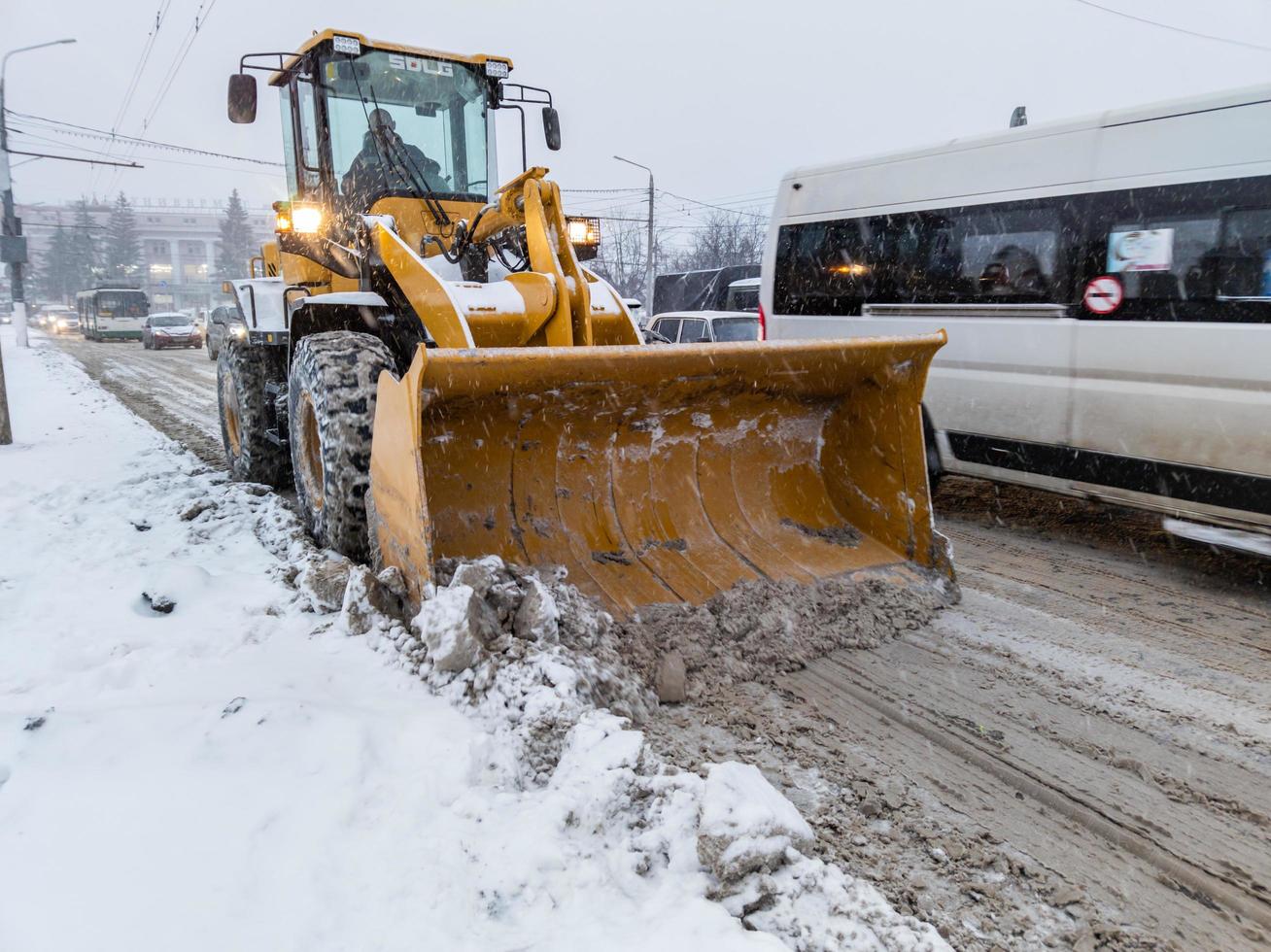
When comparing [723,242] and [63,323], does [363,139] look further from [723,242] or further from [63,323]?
[63,323]

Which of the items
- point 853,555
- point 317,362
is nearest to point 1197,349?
point 853,555

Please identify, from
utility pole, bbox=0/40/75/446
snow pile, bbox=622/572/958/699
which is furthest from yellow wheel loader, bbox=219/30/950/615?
utility pole, bbox=0/40/75/446

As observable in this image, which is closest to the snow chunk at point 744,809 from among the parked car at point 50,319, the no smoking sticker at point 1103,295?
the no smoking sticker at point 1103,295

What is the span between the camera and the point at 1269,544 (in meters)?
4.15

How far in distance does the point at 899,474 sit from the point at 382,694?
2.69 m

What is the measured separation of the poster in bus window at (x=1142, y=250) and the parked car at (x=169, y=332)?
94.3 feet

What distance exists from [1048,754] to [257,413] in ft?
17.7

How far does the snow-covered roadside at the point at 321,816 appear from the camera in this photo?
1.89 metres

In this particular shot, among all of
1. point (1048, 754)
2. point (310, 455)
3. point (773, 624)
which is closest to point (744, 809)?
point (1048, 754)

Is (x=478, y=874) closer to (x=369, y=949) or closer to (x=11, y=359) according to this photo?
(x=369, y=949)

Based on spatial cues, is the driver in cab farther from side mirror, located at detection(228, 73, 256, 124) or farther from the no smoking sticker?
the no smoking sticker

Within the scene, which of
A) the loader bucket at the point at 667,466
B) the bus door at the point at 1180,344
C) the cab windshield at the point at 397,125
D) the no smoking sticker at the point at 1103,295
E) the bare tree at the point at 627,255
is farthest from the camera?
the bare tree at the point at 627,255

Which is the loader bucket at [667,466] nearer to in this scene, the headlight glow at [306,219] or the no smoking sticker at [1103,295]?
the no smoking sticker at [1103,295]

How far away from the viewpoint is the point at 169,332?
2709 cm
